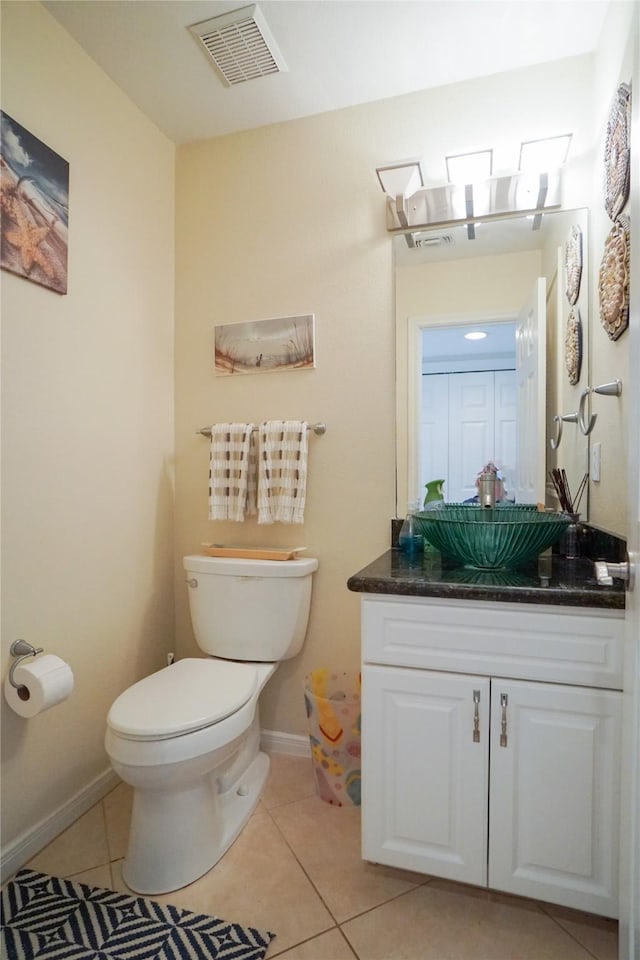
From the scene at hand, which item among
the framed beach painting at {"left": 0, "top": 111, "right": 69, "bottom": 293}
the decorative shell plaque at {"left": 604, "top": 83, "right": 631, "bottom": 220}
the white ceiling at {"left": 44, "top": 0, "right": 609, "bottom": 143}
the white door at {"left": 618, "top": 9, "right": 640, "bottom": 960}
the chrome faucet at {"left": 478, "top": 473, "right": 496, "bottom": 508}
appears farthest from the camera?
the chrome faucet at {"left": 478, "top": 473, "right": 496, "bottom": 508}

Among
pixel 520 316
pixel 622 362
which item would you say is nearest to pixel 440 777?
pixel 622 362

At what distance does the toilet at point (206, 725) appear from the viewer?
51.4 inches

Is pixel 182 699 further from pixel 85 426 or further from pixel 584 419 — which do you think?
pixel 584 419

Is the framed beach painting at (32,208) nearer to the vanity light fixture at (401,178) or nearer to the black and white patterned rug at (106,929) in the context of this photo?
the vanity light fixture at (401,178)

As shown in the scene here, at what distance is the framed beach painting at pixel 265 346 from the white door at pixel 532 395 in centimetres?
75

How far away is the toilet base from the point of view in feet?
4.42

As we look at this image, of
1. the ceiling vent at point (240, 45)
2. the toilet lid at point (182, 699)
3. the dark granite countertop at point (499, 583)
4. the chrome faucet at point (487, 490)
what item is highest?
the ceiling vent at point (240, 45)

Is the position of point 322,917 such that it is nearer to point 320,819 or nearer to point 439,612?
point 320,819

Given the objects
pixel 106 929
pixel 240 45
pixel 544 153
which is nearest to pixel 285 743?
pixel 106 929

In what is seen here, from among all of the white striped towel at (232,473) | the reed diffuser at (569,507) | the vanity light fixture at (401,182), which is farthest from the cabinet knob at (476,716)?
the vanity light fixture at (401,182)

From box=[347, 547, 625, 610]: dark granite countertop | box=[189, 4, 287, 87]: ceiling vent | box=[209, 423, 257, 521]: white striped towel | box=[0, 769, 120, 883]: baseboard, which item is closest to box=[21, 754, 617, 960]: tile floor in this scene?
box=[0, 769, 120, 883]: baseboard

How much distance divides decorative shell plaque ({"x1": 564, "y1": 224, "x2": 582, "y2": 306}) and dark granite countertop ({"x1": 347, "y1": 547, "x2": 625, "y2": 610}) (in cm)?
88

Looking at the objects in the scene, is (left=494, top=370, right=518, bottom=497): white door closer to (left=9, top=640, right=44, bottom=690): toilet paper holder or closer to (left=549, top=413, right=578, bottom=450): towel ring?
(left=549, top=413, right=578, bottom=450): towel ring

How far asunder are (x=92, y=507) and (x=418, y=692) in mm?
1189
